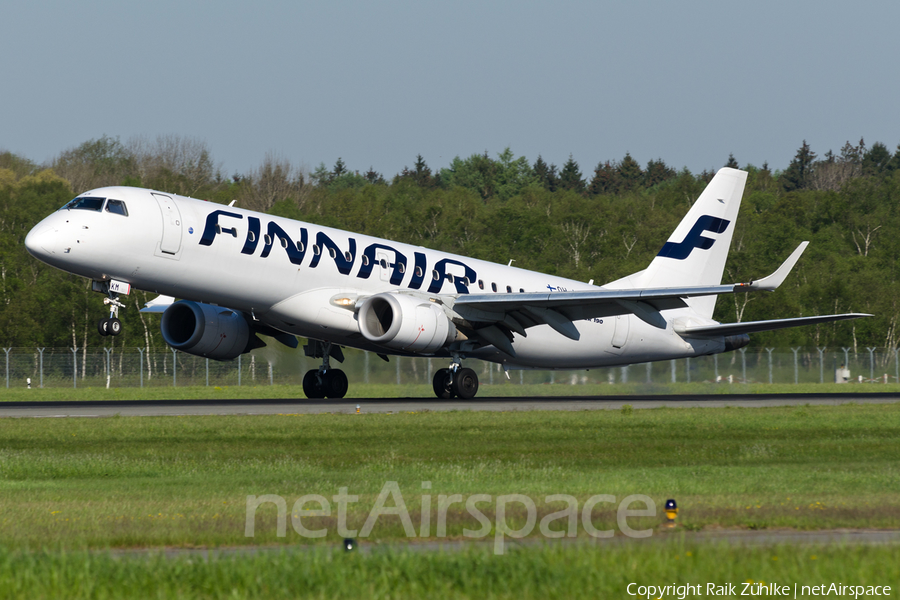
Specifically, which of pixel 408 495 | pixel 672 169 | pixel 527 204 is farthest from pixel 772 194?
pixel 408 495

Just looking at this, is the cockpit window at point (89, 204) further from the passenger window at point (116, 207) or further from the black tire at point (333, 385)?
the black tire at point (333, 385)

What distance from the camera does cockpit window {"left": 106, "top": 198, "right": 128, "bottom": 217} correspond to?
26.2 meters

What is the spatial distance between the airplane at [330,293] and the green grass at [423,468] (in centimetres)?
401

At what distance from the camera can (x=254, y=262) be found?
27688 mm

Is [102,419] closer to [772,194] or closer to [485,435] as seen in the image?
[485,435]

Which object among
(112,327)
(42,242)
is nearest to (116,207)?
(42,242)

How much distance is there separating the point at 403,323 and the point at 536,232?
202 feet

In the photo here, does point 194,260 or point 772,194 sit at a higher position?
point 772,194

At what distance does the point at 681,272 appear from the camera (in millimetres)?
39344

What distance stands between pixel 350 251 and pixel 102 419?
851 cm

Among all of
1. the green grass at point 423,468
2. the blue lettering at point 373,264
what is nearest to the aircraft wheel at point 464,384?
the blue lettering at point 373,264

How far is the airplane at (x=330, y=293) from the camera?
2628 centimetres

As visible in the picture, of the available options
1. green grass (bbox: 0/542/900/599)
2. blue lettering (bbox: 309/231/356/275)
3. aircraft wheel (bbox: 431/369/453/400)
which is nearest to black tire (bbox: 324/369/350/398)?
aircraft wheel (bbox: 431/369/453/400)

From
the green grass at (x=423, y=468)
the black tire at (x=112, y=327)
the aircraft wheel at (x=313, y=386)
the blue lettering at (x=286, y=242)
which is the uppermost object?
the blue lettering at (x=286, y=242)
